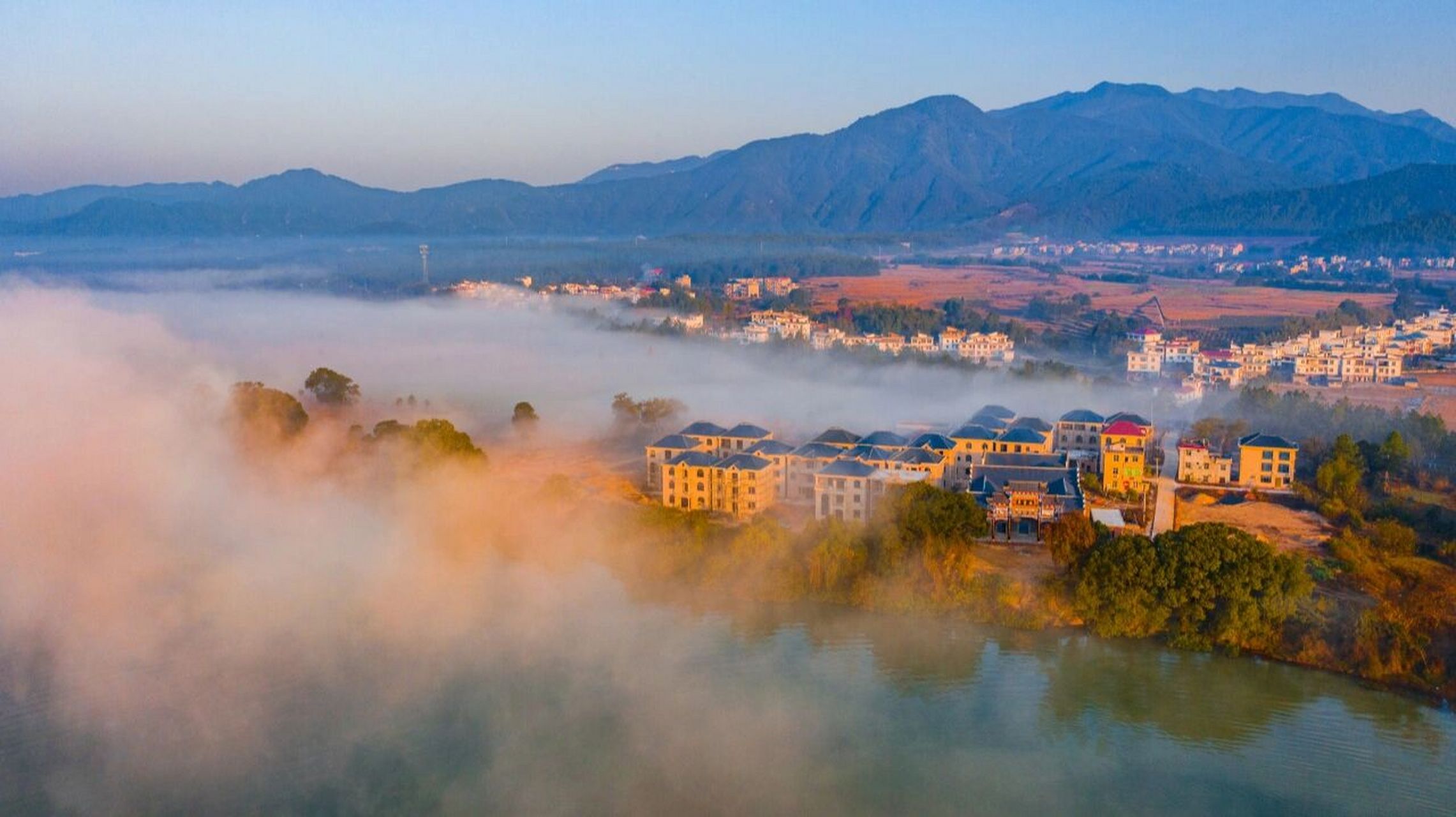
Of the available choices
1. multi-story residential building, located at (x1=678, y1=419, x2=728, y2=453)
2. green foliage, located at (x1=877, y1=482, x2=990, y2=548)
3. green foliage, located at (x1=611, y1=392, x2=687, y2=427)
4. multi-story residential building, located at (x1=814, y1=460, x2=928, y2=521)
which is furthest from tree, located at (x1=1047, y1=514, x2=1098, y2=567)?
green foliage, located at (x1=611, y1=392, x2=687, y2=427)

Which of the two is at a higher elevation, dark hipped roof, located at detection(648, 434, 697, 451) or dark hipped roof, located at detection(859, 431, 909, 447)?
dark hipped roof, located at detection(859, 431, 909, 447)

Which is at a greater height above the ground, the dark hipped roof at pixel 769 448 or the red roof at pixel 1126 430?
the red roof at pixel 1126 430

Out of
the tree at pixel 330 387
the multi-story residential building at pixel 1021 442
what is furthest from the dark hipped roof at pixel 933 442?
the tree at pixel 330 387

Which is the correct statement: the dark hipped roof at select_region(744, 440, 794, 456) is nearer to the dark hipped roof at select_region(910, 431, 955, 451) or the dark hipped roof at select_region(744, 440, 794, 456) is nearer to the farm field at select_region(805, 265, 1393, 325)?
the dark hipped roof at select_region(910, 431, 955, 451)

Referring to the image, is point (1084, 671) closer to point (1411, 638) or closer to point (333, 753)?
point (1411, 638)

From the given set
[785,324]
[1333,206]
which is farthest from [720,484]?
[1333,206]

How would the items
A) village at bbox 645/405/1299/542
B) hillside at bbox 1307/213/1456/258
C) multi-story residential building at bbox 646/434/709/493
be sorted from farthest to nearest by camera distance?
hillside at bbox 1307/213/1456/258
multi-story residential building at bbox 646/434/709/493
village at bbox 645/405/1299/542

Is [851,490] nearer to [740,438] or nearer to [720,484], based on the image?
[720,484]

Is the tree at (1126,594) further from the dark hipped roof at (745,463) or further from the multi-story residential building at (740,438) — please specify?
the multi-story residential building at (740,438)
